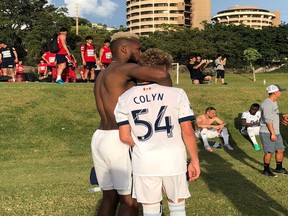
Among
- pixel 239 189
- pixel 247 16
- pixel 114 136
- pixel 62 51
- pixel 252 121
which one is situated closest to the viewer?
pixel 114 136

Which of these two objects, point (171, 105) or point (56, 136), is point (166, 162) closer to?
point (171, 105)

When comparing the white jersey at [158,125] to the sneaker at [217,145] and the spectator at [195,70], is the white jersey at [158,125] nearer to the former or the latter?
the sneaker at [217,145]

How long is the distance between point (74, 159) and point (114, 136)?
632cm

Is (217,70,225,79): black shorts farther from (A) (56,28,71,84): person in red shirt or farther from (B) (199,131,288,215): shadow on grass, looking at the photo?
(B) (199,131,288,215): shadow on grass

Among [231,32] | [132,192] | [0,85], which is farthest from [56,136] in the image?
[231,32]

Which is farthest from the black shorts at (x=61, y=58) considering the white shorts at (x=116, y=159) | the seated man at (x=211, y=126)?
the white shorts at (x=116, y=159)

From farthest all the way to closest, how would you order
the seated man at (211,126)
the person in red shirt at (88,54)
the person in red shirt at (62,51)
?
the person in red shirt at (88,54)
the person in red shirt at (62,51)
the seated man at (211,126)

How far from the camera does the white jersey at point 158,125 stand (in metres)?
3.16

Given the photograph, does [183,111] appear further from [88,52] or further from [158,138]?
[88,52]

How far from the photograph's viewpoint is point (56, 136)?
10.9 metres

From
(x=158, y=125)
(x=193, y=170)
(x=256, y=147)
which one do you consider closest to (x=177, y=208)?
(x=193, y=170)

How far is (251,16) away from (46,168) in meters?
140

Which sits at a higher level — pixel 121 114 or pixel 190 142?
pixel 121 114

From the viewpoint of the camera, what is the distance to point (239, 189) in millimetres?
6652
